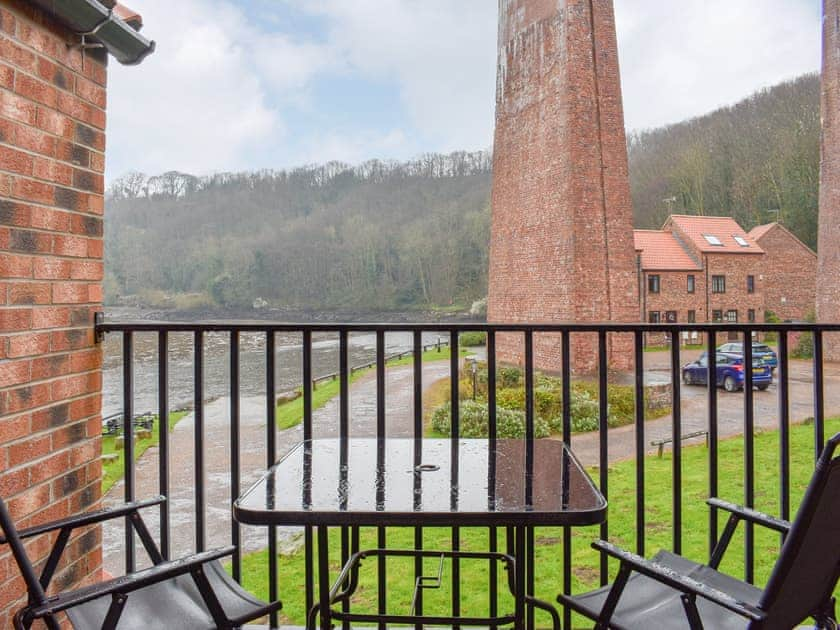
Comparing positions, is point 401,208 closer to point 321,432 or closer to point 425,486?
point 321,432

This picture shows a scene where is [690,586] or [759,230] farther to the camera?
[759,230]

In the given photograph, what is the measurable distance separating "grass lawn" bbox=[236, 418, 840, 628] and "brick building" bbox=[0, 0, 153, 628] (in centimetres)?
180

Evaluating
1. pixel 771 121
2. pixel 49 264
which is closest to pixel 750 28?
pixel 771 121

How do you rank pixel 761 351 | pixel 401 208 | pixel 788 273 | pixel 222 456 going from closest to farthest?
pixel 761 351 < pixel 222 456 < pixel 401 208 < pixel 788 273

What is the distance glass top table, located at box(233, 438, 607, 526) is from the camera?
1.04 metres

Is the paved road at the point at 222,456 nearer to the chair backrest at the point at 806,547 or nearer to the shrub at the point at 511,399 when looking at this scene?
the shrub at the point at 511,399

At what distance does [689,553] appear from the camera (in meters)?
4.34

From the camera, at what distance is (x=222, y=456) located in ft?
25.8

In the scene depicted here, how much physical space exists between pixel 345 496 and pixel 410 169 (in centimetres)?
918

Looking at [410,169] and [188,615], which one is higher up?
[410,169]

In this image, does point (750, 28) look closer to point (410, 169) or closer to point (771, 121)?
point (771, 121)

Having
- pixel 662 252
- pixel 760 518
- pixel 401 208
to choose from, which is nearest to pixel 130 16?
pixel 760 518

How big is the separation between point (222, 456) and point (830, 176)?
9923mm

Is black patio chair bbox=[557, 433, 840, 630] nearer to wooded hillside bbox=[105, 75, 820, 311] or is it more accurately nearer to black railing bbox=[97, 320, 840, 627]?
black railing bbox=[97, 320, 840, 627]
